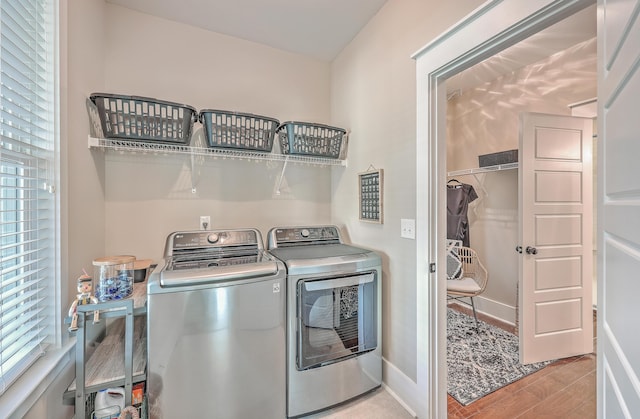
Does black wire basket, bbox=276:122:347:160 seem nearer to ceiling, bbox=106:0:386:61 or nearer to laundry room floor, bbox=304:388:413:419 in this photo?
ceiling, bbox=106:0:386:61

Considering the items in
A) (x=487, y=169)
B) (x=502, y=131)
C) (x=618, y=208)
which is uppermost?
(x=502, y=131)

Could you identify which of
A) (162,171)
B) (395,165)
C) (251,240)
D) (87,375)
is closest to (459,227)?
(395,165)

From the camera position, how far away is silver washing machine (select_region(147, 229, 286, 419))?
4.18ft

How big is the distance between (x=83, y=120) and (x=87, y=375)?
1.33 m

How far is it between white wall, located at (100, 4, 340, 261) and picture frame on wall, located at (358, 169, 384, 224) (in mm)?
543

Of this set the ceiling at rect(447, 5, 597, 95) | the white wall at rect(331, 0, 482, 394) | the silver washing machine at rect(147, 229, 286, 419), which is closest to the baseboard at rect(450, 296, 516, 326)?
the white wall at rect(331, 0, 482, 394)

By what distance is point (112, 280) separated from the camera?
1325 millimetres

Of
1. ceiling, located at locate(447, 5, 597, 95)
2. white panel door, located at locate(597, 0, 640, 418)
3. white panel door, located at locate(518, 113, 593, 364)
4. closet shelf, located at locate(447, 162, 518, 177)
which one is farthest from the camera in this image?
closet shelf, located at locate(447, 162, 518, 177)

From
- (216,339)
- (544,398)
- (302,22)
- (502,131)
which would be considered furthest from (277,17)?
(544,398)

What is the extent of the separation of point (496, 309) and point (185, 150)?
3.52 m

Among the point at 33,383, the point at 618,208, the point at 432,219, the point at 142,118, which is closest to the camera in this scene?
the point at 618,208

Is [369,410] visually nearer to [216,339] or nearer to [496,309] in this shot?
[216,339]

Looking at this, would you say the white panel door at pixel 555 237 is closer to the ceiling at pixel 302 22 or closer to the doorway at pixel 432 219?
the ceiling at pixel 302 22

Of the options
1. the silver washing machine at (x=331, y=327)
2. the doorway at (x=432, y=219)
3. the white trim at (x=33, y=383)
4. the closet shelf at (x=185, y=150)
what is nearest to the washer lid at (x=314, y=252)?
the silver washing machine at (x=331, y=327)
